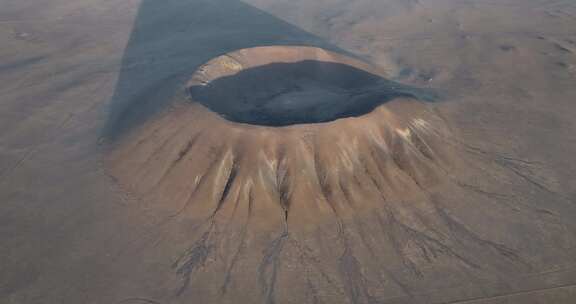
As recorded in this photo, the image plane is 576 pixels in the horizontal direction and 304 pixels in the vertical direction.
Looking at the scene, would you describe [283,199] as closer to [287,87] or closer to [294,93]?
[294,93]

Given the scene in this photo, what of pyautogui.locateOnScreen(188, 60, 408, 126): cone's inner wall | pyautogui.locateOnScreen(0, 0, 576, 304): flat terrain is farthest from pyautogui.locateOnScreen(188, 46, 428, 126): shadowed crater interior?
pyautogui.locateOnScreen(0, 0, 576, 304): flat terrain

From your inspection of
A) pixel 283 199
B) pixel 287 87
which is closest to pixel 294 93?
pixel 287 87

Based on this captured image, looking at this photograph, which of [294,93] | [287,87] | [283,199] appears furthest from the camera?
[287,87]

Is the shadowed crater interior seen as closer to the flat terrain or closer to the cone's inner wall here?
the cone's inner wall

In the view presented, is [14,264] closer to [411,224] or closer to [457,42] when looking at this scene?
[411,224]

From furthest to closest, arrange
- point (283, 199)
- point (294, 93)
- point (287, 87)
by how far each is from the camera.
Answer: point (287, 87) → point (294, 93) → point (283, 199)

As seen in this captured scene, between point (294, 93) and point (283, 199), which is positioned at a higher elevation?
point (294, 93)

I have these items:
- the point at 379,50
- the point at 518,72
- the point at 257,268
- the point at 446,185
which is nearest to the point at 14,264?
the point at 257,268
